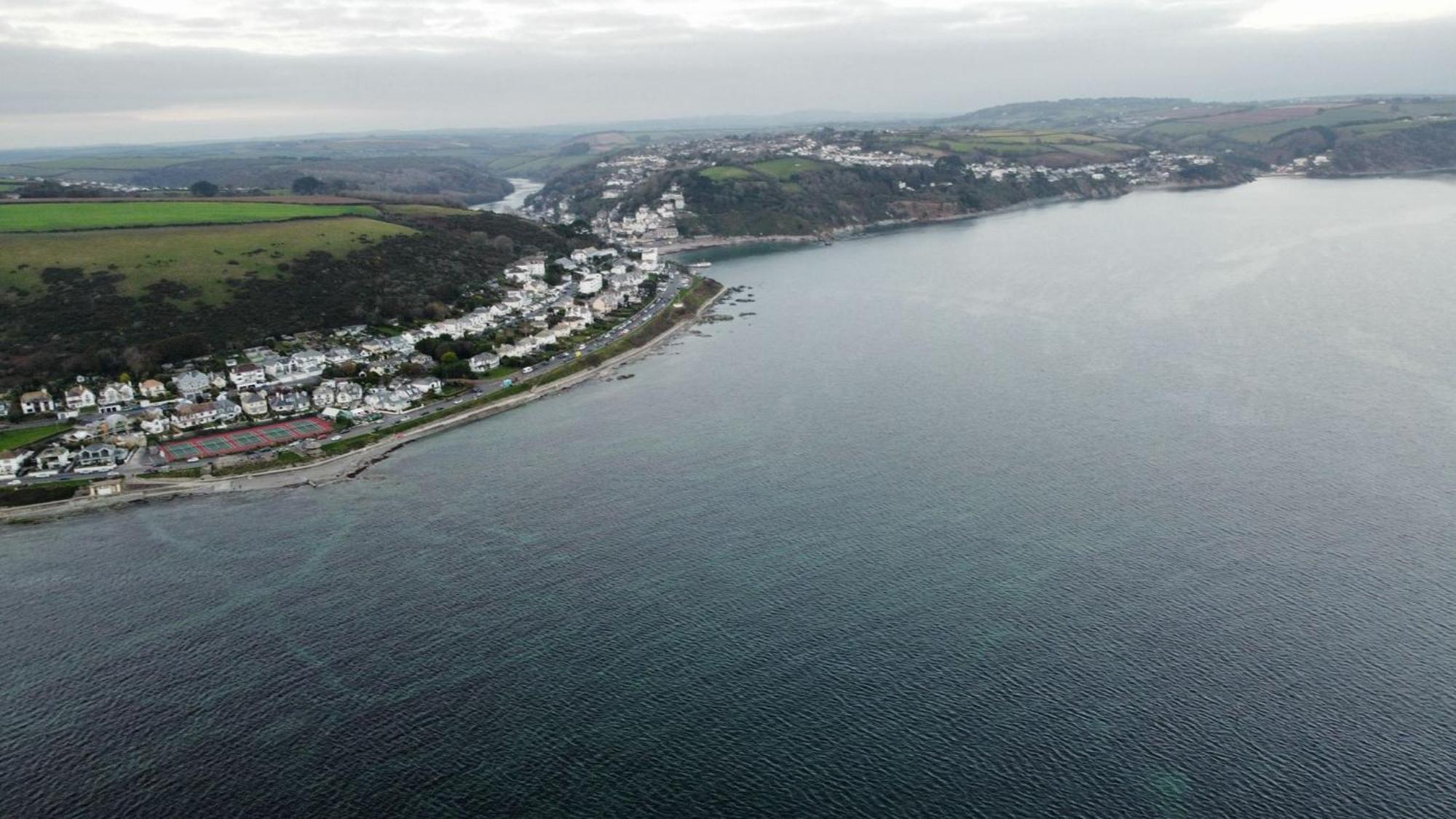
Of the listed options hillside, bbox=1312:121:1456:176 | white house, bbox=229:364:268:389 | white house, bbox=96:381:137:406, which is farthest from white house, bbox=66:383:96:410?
hillside, bbox=1312:121:1456:176

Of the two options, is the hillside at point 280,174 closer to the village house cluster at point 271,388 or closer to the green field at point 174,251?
the green field at point 174,251

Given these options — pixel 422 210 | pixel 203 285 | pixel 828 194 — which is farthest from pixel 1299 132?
pixel 203 285

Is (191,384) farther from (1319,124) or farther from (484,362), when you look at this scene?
(1319,124)

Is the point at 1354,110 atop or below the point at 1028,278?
atop

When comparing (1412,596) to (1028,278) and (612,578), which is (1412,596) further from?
(1028,278)

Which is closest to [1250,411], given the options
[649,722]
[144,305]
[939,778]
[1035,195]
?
[939,778]

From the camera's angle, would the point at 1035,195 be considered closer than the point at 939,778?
No

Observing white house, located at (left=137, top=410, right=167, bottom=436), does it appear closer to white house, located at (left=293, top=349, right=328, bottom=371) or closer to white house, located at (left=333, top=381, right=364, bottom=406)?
white house, located at (left=333, top=381, right=364, bottom=406)
